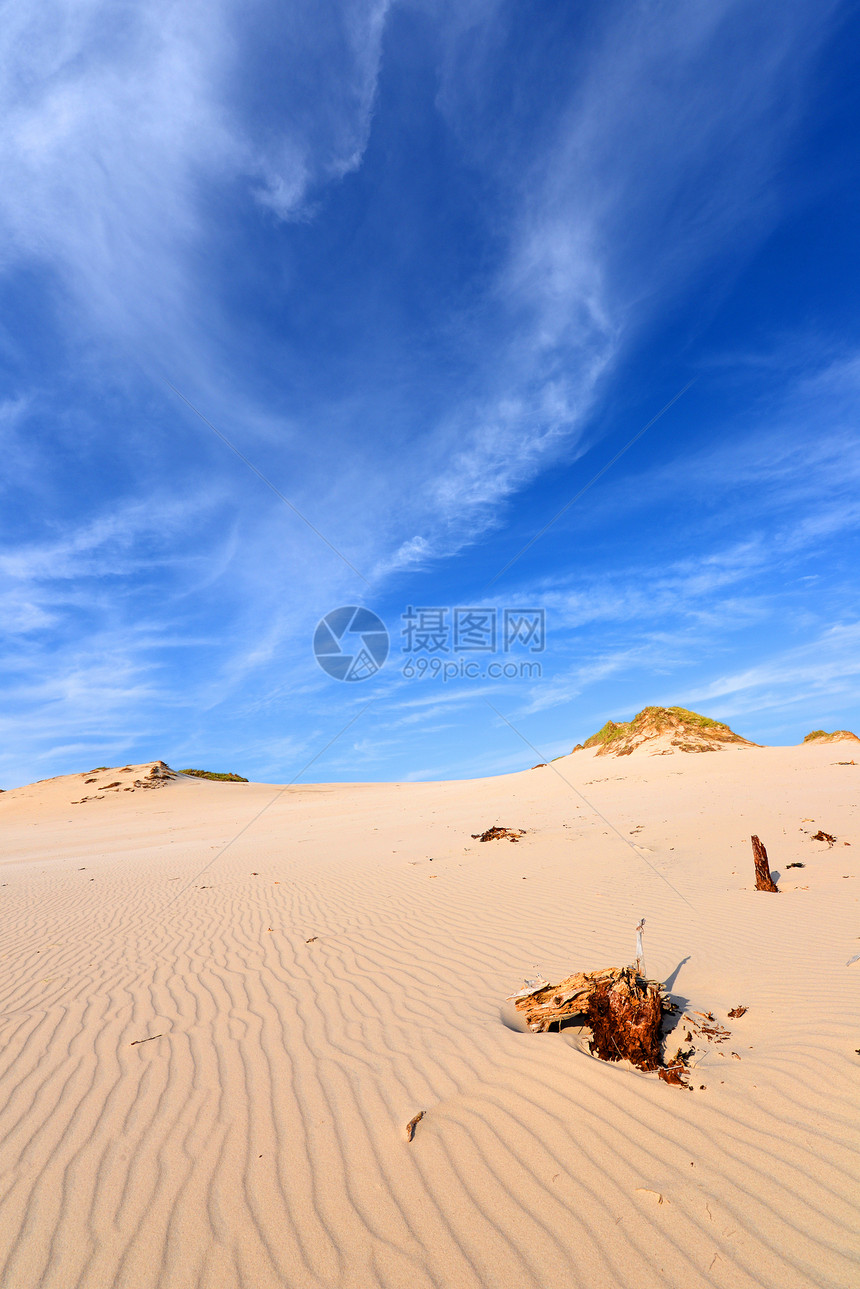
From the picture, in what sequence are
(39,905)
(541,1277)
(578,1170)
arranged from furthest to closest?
(39,905) → (578,1170) → (541,1277)

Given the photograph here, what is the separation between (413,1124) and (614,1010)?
64.1 inches

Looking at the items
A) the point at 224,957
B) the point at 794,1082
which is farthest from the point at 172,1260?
the point at 224,957

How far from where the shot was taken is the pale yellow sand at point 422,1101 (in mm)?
2760

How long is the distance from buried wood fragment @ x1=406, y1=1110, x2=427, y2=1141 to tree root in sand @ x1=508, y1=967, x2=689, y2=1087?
4.09 feet

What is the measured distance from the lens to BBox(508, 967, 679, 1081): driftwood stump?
4078mm

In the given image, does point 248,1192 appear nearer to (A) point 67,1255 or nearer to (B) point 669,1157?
(A) point 67,1255

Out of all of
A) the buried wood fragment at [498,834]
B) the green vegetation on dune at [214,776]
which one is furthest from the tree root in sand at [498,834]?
the green vegetation on dune at [214,776]

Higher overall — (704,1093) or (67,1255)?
(704,1093)

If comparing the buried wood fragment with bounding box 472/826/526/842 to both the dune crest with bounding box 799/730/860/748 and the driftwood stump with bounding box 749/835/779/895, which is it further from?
the dune crest with bounding box 799/730/860/748

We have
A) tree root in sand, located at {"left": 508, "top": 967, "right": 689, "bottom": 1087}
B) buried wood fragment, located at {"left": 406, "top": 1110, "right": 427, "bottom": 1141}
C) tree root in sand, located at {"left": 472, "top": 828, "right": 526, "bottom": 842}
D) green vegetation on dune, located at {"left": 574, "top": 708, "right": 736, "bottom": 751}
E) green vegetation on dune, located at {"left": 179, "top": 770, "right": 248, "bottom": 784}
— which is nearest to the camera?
buried wood fragment, located at {"left": 406, "top": 1110, "right": 427, "bottom": 1141}

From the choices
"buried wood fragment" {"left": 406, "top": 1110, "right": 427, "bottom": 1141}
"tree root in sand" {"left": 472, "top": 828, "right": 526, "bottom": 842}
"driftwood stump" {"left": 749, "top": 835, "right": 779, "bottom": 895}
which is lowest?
"buried wood fragment" {"left": 406, "top": 1110, "right": 427, "bottom": 1141}

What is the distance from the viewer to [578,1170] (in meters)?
3.15

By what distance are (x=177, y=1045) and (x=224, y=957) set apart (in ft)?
8.50

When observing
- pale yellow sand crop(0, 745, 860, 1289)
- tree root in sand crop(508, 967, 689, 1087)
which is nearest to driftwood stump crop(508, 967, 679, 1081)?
tree root in sand crop(508, 967, 689, 1087)
